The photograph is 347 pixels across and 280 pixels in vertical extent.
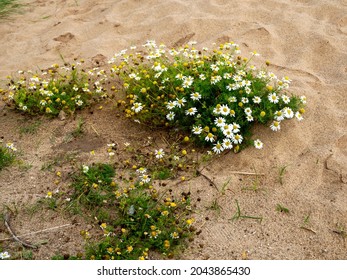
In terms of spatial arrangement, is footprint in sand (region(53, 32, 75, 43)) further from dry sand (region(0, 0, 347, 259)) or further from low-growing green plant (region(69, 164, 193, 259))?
low-growing green plant (region(69, 164, 193, 259))

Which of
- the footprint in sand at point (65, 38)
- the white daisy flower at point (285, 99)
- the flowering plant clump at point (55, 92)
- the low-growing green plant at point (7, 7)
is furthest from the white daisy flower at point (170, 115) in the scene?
the low-growing green plant at point (7, 7)

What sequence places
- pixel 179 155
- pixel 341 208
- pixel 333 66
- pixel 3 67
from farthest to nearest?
pixel 3 67, pixel 333 66, pixel 179 155, pixel 341 208

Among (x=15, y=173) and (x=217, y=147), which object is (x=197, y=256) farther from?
(x=15, y=173)

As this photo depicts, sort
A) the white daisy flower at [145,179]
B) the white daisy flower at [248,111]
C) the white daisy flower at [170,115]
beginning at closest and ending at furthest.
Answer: the white daisy flower at [145,179] → the white daisy flower at [248,111] → the white daisy flower at [170,115]

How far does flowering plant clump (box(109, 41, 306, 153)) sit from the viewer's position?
354 cm

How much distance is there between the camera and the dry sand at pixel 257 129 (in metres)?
2.97

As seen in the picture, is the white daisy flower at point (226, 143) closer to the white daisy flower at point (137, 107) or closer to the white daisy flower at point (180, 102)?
the white daisy flower at point (180, 102)

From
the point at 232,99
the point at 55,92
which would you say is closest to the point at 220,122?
the point at 232,99

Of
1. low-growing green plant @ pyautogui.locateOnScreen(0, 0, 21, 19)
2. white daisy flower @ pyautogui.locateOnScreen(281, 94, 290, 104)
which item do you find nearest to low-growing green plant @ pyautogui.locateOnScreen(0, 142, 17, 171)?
white daisy flower @ pyautogui.locateOnScreen(281, 94, 290, 104)

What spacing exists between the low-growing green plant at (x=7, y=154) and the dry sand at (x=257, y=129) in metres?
0.10

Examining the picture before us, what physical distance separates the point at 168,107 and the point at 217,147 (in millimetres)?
495

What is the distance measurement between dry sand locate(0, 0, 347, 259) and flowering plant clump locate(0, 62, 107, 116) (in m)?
0.16

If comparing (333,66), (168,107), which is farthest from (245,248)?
(333,66)

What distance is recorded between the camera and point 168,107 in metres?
3.64
